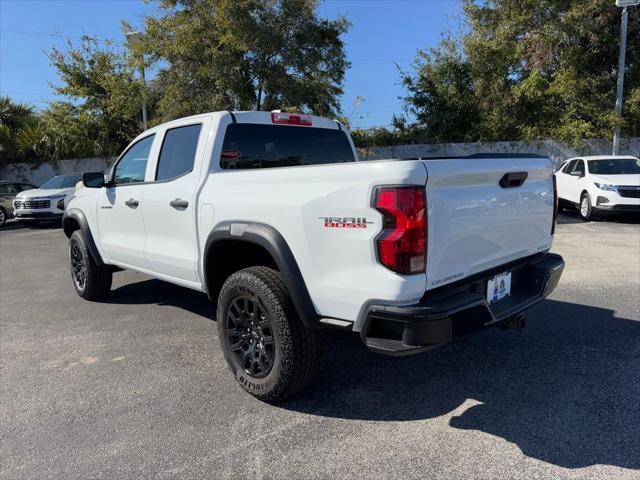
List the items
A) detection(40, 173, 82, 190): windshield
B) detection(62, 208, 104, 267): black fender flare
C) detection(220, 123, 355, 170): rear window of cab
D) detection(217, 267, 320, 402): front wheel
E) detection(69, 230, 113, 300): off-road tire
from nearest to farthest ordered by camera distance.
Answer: detection(217, 267, 320, 402): front wheel < detection(220, 123, 355, 170): rear window of cab < detection(62, 208, 104, 267): black fender flare < detection(69, 230, 113, 300): off-road tire < detection(40, 173, 82, 190): windshield

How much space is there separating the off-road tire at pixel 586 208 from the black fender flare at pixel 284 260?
10845 millimetres

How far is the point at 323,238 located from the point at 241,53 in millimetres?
12601

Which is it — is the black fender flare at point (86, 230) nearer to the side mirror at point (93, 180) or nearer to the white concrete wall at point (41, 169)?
the side mirror at point (93, 180)

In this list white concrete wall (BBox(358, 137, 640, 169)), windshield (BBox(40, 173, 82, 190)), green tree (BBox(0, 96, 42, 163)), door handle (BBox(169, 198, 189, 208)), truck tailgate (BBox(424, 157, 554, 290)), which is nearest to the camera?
truck tailgate (BBox(424, 157, 554, 290))

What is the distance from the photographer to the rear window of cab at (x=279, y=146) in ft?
13.2

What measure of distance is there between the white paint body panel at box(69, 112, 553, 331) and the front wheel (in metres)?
0.26

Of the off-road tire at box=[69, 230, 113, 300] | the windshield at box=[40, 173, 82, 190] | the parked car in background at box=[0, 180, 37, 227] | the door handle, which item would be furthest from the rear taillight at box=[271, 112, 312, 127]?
the parked car in background at box=[0, 180, 37, 227]

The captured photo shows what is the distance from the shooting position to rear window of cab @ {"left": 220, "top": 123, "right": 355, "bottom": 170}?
4.03 metres

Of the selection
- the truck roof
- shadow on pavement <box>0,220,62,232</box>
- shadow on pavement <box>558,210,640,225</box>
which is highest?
the truck roof

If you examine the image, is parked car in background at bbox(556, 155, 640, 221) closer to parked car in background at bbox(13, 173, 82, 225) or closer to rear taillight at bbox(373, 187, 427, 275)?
rear taillight at bbox(373, 187, 427, 275)

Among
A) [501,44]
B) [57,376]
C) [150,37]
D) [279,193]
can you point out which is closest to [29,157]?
[150,37]

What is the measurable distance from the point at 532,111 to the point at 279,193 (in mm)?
17107

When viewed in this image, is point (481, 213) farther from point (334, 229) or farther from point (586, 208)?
point (586, 208)

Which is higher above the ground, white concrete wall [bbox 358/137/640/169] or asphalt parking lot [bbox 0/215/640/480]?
white concrete wall [bbox 358/137/640/169]
